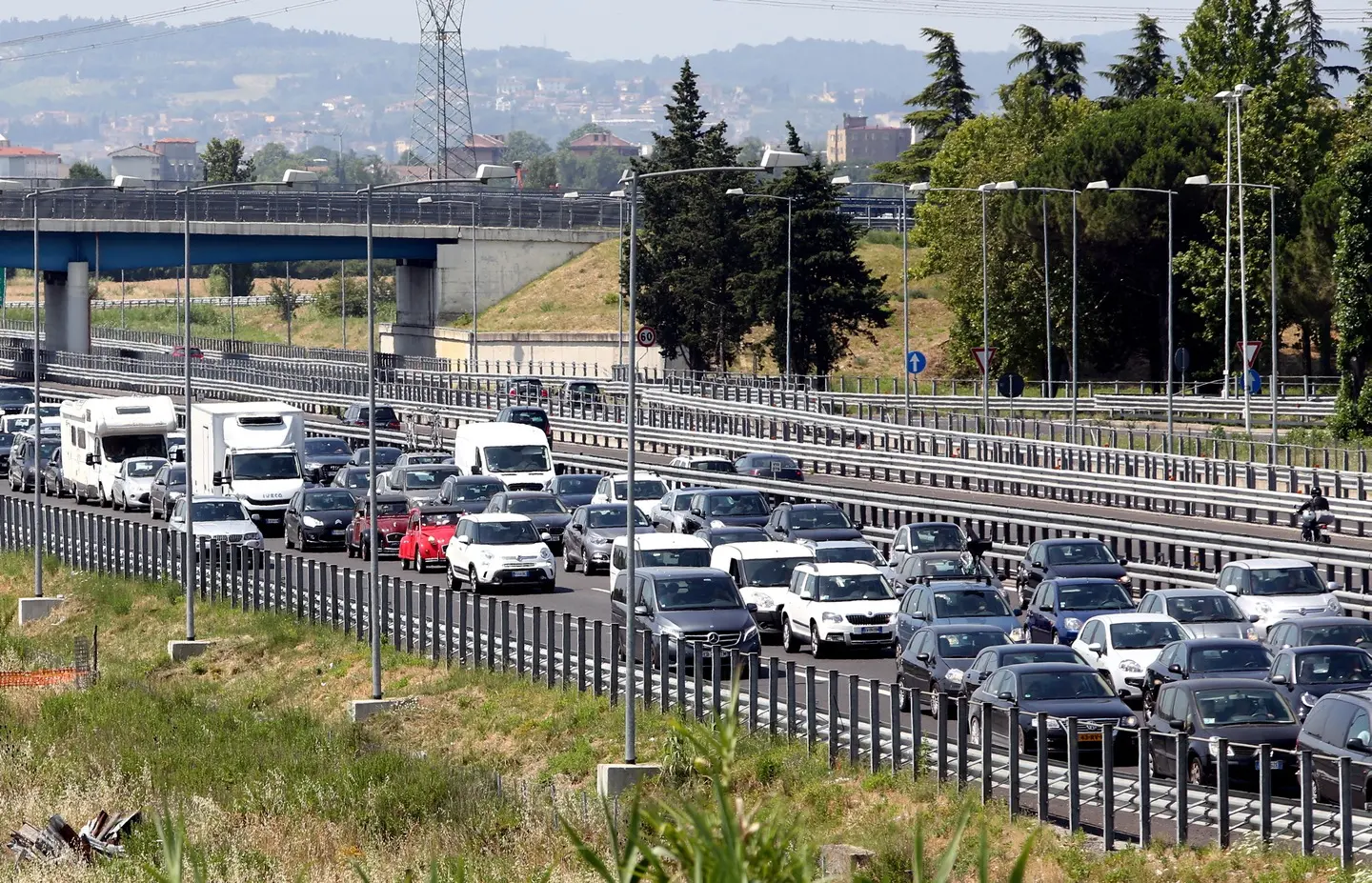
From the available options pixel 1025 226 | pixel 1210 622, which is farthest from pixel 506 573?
pixel 1025 226

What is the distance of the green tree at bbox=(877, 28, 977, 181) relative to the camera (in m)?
123

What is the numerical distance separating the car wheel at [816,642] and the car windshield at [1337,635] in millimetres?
7467

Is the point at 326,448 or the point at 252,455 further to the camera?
the point at 326,448

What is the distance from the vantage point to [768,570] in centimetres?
3550

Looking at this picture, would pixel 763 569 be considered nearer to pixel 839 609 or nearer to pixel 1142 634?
pixel 839 609

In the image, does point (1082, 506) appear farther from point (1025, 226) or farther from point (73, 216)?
point (73, 216)

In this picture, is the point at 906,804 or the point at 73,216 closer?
the point at 906,804

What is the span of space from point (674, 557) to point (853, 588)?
14.2 ft

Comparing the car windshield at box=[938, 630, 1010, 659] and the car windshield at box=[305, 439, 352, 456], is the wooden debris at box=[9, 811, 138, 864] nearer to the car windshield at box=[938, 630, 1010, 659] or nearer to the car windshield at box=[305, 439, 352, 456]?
the car windshield at box=[938, 630, 1010, 659]

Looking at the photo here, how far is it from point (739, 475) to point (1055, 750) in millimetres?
28785

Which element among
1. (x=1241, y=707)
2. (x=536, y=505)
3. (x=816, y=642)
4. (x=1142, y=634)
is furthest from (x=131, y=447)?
(x=1241, y=707)

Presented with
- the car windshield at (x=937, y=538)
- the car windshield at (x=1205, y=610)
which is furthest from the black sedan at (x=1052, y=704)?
the car windshield at (x=937, y=538)

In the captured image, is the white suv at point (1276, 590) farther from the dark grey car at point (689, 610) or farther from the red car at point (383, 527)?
the red car at point (383, 527)

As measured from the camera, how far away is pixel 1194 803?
21297 mm
